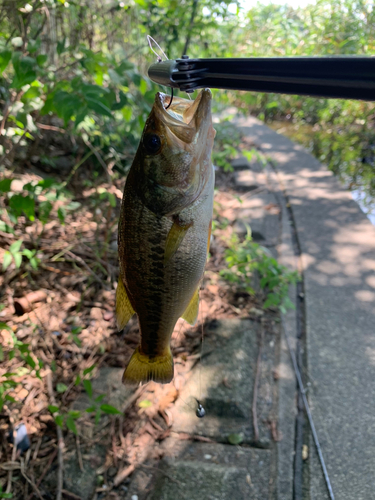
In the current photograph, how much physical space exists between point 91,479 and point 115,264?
5.93 ft

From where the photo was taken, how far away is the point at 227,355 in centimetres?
262

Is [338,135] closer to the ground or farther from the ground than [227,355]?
farther from the ground

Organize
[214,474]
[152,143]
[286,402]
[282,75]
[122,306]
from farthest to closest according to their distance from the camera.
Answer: [286,402], [214,474], [122,306], [152,143], [282,75]

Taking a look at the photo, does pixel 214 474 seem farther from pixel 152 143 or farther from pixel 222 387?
pixel 152 143

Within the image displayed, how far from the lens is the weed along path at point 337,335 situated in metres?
2.00

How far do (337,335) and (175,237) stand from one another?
2.19 m

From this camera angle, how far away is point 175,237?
3.47ft

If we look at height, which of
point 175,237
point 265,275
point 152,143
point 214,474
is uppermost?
point 152,143

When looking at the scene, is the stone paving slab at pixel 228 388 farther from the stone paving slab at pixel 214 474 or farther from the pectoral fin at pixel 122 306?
the pectoral fin at pixel 122 306

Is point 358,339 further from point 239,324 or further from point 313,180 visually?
point 313,180

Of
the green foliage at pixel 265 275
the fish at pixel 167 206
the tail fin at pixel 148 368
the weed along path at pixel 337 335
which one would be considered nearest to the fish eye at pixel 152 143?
the fish at pixel 167 206

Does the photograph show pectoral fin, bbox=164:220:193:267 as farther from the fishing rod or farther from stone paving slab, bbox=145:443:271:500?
stone paving slab, bbox=145:443:271:500

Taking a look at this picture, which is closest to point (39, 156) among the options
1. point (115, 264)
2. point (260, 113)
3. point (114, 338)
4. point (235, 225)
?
point (115, 264)

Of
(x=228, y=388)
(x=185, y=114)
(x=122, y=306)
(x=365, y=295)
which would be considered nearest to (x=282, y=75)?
(x=185, y=114)
